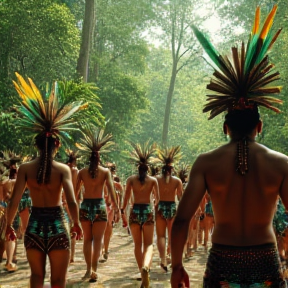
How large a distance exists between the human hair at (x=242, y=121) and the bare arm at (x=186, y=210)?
0.36m

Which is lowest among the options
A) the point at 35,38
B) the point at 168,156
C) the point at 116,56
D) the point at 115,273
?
the point at 115,273

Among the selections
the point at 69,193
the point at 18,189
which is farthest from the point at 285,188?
the point at 18,189

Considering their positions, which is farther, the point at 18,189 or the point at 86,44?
the point at 86,44

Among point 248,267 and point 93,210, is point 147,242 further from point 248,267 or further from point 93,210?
point 248,267

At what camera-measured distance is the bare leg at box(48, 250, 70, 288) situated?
18.7 ft

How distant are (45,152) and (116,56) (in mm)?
33122

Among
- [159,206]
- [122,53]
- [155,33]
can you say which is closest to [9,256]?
[159,206]

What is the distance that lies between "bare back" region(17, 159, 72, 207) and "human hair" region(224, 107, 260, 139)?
9.33 feet

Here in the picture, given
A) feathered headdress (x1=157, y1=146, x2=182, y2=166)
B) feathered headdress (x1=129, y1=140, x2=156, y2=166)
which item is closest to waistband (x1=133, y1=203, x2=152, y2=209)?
feathered headdress (x1=129, y1=140, x2=156, y2=166)

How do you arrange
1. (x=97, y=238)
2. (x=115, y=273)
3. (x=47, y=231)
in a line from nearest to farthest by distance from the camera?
(x=47, y=231), (x=97, y=238), (x=115, y=273)

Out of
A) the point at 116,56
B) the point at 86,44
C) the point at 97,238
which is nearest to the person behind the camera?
the point at 97,238

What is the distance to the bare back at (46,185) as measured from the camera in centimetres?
594

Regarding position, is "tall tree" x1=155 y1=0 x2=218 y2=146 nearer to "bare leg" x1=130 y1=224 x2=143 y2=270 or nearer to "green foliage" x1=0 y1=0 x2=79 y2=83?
"green foliage" x1=0 y1=0 x2=79 y2=83

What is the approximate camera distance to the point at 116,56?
38531 millimetres
